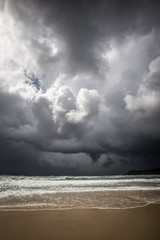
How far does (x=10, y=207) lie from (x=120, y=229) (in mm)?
5410

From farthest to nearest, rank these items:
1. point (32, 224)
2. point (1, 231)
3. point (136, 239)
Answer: point (32, 224) < point (1, 231) < point (136, 239)

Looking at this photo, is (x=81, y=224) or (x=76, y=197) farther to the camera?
(x=76, y=197)

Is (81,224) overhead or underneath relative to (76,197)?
underneath

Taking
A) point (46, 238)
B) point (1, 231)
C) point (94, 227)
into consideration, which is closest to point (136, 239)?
point (94, 227)

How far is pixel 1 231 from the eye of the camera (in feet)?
16.4

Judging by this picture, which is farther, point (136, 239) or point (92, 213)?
point (92, 213)

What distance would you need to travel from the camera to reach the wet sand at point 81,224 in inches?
182

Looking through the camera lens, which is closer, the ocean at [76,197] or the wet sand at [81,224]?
the wet sand at [81,224]

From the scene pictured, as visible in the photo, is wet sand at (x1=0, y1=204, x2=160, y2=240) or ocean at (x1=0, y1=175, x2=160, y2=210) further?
ocean at (x1=0, y1=175, x2=160, y2=210)

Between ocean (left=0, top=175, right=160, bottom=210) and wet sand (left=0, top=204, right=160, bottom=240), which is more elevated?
ocean (left=0, top=175, right=160, bottom=210)

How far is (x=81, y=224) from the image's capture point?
550 centimetres

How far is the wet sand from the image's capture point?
182 inches

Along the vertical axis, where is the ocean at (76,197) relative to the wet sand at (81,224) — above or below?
above

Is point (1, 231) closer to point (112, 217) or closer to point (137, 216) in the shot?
point (112, 217)
